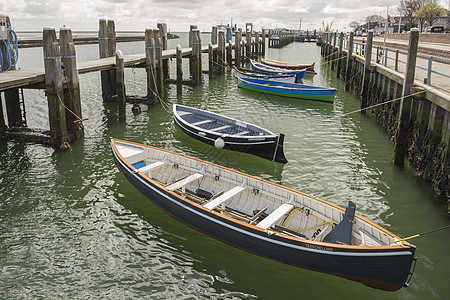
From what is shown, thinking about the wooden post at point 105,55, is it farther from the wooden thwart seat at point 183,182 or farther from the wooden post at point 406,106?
the wooden post at point 406,106

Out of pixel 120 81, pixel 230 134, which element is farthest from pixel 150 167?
pixel 120 81

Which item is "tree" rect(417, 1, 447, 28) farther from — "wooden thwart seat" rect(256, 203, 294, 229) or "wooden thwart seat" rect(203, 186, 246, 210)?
"wooden thwart seat" rect(256, 203, 294, 229)

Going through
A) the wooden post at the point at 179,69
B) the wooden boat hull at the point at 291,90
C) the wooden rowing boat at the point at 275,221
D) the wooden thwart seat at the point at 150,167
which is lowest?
the wooden rowing boat at the point at 275,221

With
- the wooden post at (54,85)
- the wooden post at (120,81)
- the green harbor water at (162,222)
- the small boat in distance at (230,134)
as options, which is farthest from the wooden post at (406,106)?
the wooden post at (54,85)

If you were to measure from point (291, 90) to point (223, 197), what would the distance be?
661 inches

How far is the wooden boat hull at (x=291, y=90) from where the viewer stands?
23469 mm

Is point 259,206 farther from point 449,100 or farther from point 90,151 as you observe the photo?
point 90,151

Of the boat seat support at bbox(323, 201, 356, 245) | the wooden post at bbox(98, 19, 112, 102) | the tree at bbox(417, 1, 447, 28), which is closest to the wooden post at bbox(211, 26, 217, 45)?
the wooden post at bbox(98, 19, 112, 102)

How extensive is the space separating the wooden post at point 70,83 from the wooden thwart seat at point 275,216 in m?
10.1

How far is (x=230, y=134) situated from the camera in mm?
15227

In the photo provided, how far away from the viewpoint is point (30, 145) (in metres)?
15.1

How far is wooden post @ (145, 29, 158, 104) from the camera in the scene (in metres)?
20.7

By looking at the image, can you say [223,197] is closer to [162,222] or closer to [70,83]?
[162,222]

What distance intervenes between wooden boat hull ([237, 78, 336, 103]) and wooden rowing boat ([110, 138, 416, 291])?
14785 mm
